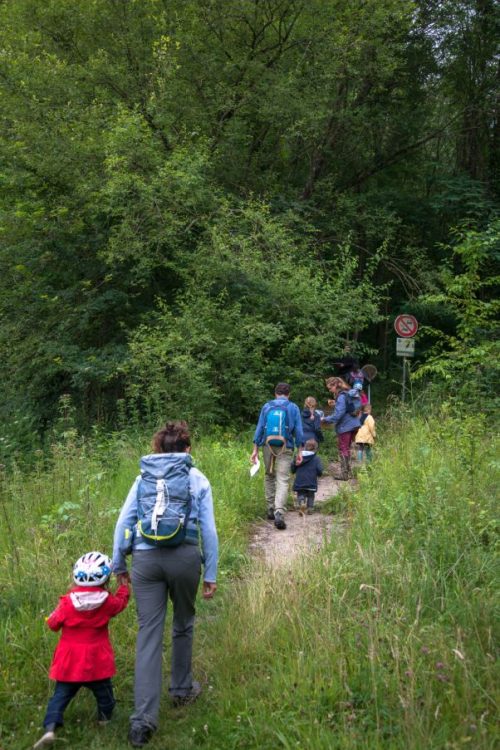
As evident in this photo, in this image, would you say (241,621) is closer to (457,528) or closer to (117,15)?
(457,528)

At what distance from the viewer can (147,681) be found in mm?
3906

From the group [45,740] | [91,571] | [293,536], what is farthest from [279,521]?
[45,740]

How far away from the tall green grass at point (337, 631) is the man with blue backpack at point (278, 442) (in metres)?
2.05

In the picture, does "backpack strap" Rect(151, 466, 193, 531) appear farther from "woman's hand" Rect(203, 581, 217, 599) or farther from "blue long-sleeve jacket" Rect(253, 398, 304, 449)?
"blue long-sleeve jacket" Rect(253, 398, 304, 449)

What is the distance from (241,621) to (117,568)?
36.8 inches

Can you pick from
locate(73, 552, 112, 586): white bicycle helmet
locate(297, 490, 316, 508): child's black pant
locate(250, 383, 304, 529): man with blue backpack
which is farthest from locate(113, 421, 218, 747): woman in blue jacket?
locate(297, 490, 316, 508): child's black pant

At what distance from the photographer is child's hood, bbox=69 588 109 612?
402 centimetres

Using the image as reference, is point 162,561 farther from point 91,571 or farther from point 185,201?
point 185,201

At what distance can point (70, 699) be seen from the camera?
3990 millimetres

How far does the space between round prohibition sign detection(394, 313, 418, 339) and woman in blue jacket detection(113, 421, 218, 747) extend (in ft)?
38.8

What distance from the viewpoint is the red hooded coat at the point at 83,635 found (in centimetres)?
393

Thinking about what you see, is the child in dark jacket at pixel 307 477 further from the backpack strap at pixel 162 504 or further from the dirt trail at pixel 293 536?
the backpack strap at pixel 162 504

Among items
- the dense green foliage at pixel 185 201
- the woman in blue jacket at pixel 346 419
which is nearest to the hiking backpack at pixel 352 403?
the woman in blue jacket at pixel 346 419

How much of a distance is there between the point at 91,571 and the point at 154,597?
42cm
